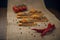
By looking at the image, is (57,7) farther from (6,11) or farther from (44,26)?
(6,11)

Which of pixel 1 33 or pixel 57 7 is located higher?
pixel 57 7

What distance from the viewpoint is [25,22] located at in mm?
745

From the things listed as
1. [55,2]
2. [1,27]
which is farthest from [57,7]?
[1,27]

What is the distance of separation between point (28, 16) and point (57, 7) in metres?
0.13

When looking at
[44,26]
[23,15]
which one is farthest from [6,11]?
[44,26]

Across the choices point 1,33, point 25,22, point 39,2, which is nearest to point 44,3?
point 39,2

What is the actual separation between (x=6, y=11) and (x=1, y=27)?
0.08 m

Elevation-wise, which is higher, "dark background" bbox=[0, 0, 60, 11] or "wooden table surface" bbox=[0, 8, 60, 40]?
"dark background" bbox=[0, 0, 60, 11]

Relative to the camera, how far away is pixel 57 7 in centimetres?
76

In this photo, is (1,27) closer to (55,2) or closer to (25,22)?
(25,22)

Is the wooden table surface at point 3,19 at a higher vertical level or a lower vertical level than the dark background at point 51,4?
lower

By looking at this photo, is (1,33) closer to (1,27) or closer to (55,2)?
(1,27)

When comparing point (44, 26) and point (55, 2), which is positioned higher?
point (55, 2)

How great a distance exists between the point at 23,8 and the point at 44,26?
13 centimetres
